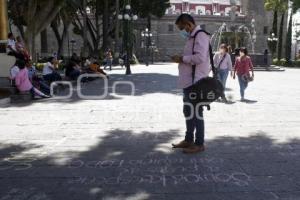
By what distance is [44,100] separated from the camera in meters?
13.7

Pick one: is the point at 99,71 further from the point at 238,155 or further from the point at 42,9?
the point at 238,155

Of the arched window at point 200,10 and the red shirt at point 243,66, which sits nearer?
the red shirt at point 243,66

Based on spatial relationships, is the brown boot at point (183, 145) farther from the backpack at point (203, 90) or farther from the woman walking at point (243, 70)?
the woman walking at point (243, 70)

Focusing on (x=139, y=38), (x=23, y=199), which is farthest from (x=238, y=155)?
(x=139, y=38)

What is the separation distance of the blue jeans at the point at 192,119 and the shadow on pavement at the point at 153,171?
283mm

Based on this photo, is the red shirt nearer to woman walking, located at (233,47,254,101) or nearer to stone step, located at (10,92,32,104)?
woman walking, located at (233,47,254,101)

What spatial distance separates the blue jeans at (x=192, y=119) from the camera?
21.3 feet

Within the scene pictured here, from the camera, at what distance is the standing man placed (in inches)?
247

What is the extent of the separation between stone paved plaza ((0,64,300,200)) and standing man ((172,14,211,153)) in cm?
34

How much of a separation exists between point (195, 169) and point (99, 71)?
17.3 metres

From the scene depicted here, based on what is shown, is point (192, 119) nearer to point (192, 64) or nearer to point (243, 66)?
point (192, 64)

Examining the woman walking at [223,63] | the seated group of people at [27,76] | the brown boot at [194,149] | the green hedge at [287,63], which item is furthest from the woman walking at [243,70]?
the green hedge at [287,63]

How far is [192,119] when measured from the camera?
21.8 ft

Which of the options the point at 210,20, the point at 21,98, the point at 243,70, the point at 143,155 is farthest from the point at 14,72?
the point at 210,20
